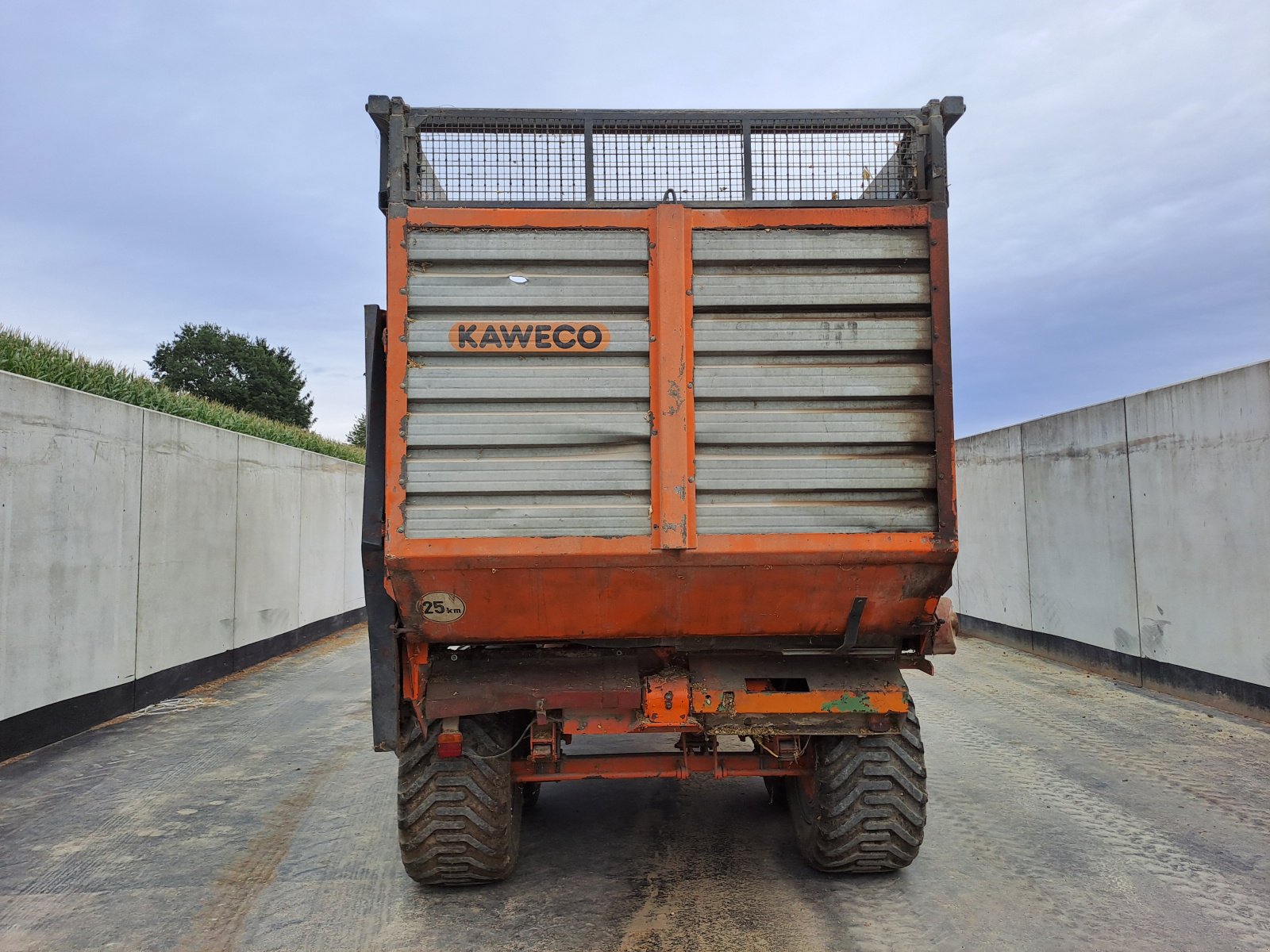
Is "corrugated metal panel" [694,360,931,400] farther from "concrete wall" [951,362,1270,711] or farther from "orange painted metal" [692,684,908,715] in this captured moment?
"concrete wall" [951,362,1270,711]

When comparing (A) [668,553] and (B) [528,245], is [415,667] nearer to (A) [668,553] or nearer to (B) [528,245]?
(A) [668,553]

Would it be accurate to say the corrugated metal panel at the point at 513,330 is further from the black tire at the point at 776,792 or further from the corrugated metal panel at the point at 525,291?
the black tire at the point at 776,792

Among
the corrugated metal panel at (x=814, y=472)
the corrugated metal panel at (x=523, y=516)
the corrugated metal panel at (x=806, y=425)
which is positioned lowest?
the corrugated metal panel at (x=523, y=516)

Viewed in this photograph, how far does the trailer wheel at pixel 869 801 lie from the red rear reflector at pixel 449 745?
1679 millimetres

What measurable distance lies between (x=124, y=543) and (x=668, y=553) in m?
6.70

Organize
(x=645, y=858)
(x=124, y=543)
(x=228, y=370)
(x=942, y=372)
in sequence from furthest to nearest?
(x=228, y=370)
(x=124, y=543)
(x=645, y=858)
(x=942, y=372)

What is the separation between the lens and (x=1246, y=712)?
737 centimetres

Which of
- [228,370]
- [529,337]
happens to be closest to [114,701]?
[529,337]

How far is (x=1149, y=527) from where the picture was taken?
8750 millimetres

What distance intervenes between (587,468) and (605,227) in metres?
1.02

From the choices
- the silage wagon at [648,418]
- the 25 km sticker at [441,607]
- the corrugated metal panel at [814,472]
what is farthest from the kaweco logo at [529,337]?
the 25 km sticker at [441,607]

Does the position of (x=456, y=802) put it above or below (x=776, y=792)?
above

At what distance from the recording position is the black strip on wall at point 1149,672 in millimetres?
7379

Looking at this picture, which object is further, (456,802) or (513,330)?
(456,802)
